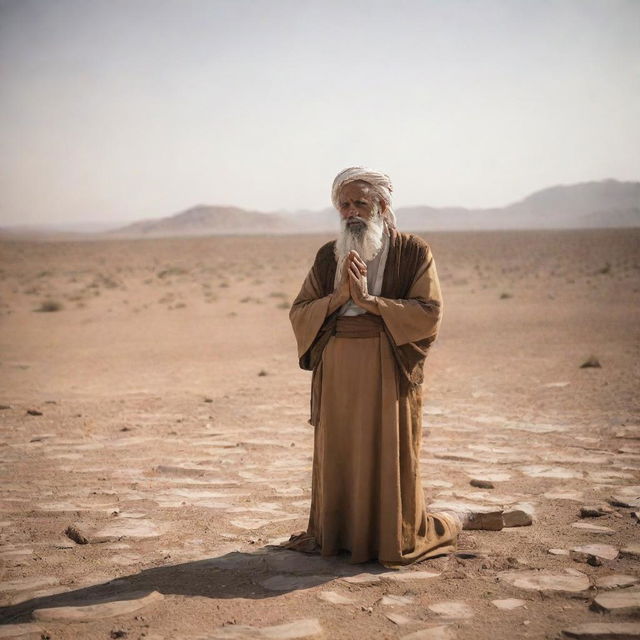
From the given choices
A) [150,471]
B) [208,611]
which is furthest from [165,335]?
[208,611]

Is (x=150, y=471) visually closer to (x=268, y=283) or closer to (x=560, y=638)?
(x=560, y=638)

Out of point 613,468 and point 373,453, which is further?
point 613,468

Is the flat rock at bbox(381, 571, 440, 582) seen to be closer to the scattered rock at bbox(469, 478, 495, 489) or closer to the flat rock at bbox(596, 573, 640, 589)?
the flat rock at bbox(596, 573, 640, 589)

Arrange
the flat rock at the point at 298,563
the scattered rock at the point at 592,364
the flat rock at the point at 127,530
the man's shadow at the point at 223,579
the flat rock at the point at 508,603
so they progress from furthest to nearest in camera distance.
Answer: the scattered rock at the point at 592,364 → the flat rock at the point at 127,530 → the flat rock at the point at 298,563 → the man's shadow at the point at 223,579 → the flat rock at the point at 508,603

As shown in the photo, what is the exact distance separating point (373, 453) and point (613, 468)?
9.42 feet

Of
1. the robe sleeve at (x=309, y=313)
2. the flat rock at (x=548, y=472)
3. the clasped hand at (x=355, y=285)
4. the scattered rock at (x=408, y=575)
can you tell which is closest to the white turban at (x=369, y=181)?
the clasped hand at (x=355, y=285)

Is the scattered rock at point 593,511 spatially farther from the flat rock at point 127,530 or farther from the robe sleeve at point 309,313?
the flat rock at point 127,530

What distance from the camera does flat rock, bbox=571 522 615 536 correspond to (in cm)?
452

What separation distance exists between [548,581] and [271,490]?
241cm

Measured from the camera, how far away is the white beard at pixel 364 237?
4.09 m

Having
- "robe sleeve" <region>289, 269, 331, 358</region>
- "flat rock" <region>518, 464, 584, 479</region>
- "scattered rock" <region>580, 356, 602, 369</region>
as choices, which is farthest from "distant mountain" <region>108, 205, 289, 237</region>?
"robe sleeve" <region>289, 269, 331, 358</region>

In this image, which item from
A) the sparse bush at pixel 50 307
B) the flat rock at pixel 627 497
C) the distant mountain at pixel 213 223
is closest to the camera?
the flat rock at pixel 627 497

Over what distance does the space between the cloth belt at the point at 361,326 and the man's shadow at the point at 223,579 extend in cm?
130

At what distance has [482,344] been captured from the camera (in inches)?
511
